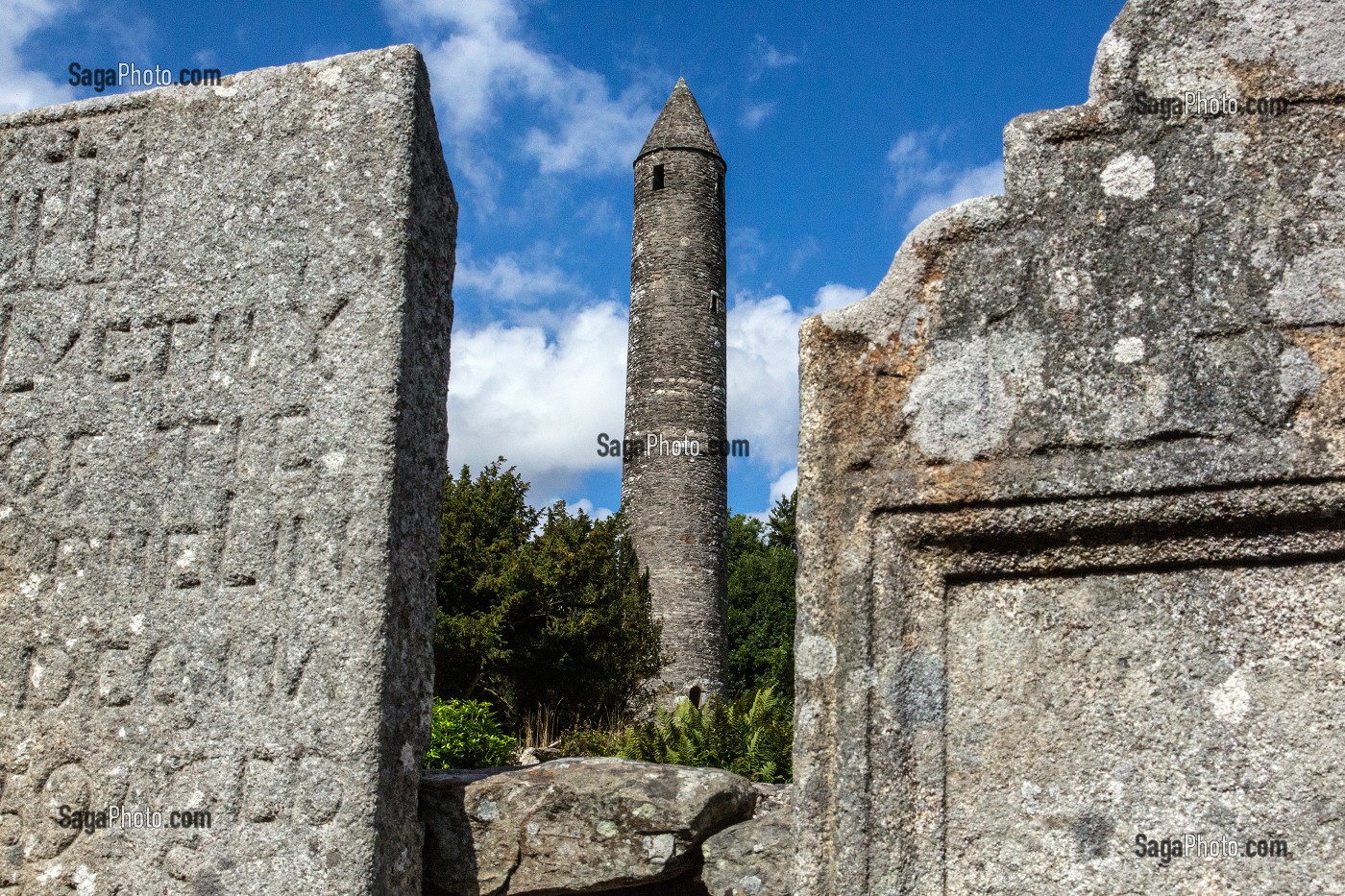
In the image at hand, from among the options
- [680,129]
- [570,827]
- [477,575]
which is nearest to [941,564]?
[570,827]

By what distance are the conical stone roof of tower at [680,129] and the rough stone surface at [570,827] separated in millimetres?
19713

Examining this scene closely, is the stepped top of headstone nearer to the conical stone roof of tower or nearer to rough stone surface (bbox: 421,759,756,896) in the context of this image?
rough stone surface (bbox: 421,759,756,896)

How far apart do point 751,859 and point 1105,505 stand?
4.85 ft

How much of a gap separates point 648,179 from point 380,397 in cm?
1936

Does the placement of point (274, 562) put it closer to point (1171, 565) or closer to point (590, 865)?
point (590, 865)

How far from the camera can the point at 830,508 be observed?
95.3 inches

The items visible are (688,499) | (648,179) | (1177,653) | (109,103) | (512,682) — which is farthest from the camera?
(648,179)

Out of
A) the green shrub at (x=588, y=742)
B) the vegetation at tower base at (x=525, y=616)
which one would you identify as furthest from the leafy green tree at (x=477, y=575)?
the green shrub at (x=588, y=742)

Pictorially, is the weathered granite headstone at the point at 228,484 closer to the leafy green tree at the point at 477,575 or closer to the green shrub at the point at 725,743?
the green shrub at the point at 725,743

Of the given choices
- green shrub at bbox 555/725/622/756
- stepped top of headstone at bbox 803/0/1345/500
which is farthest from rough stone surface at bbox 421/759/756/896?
green shrub at bbox 555/725/622/756

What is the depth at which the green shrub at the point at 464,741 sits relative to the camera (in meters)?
9.15

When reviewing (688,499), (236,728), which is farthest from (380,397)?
(688,499)

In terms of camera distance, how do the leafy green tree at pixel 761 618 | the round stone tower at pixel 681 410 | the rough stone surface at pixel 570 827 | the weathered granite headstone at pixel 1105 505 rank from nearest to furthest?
the weathered granite headstone at pixel 1105 505 < the rough stone surface at pixel 570 827 < the round stone tower at pixel 681 410 < the leafy green tree at pixel 761 618

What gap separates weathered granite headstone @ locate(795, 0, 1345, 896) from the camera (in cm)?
214
